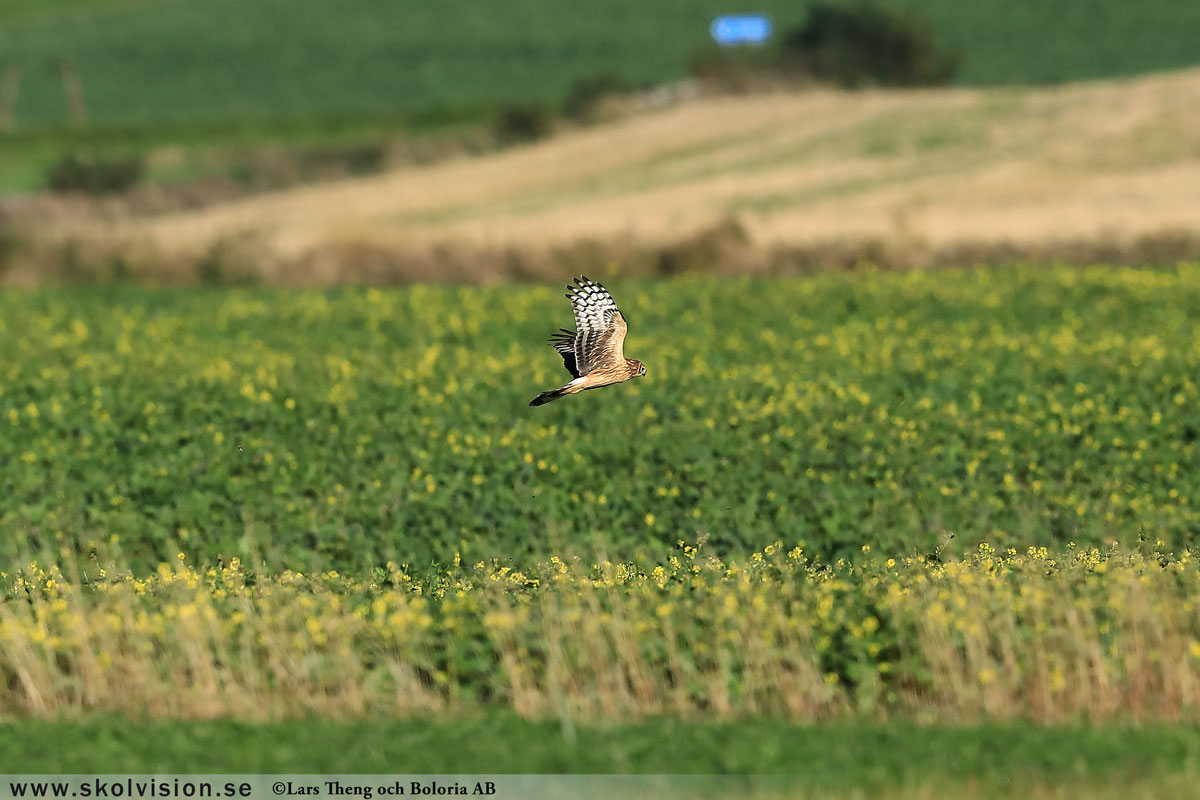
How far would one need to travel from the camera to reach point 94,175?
2218 inches

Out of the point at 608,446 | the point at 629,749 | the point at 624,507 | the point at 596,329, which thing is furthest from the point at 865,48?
the point at 629,749

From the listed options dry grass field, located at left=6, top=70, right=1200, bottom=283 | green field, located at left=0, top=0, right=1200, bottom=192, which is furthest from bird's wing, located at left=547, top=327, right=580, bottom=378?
green field, located at left=0, top=0, right=1200, bottom=192

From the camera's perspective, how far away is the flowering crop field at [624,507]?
10789 mm

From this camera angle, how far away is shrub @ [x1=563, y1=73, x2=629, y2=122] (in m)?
64.8

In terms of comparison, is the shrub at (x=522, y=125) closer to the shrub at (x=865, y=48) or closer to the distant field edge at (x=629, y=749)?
the shrub at (x=865, y=48)

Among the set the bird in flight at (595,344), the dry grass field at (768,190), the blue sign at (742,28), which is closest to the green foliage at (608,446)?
the bird in flight at (595,344)

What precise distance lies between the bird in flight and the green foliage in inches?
225

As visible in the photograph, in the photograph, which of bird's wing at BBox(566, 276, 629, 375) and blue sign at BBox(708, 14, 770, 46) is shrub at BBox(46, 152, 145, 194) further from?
bird's wing at BBox(566, 276, 629, 375)

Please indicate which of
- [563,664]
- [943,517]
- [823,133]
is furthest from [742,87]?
[563,664]

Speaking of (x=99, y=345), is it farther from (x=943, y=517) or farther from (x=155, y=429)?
(x=943, y=517)

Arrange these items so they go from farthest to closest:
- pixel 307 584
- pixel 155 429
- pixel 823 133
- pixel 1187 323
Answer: pixel 823 133
pixel 1187 323
pixel 155 429
pixel 307 584

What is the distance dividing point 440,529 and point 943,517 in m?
4.65

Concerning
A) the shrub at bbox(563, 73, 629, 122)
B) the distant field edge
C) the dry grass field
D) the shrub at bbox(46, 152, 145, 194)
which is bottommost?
the distant field edge

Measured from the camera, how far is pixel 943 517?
1602 centimetres
